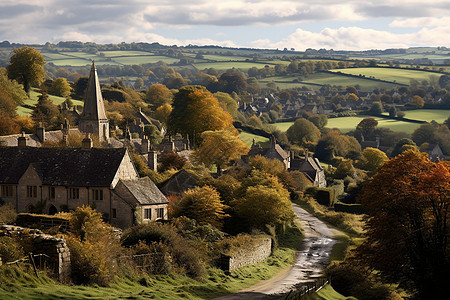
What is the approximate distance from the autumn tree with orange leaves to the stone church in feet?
56.4

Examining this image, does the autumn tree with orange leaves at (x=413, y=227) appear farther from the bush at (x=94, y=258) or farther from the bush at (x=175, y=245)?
the bush at (x=94, y=258)

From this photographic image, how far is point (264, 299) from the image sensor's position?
32.1 metres

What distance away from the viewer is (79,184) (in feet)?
160

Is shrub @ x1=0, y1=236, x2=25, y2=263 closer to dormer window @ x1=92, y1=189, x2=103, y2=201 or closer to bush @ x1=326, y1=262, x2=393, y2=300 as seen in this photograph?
bush @ x1=326, y1=262, x2=393, y2=300

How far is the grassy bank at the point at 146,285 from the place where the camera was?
2414 cm

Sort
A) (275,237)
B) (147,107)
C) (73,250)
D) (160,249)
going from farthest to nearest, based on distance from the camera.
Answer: (147,107) < (275,237) < (160,249) < (73,250)

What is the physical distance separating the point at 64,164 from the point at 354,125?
128 meters

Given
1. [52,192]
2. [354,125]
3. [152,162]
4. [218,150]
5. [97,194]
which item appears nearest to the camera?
[97,194]

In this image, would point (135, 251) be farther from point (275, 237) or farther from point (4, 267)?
point (275, 237)

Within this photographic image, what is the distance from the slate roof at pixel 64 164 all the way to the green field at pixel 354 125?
113947mm

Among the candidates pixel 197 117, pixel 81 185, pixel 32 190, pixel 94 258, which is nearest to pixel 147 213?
pixel 81 185

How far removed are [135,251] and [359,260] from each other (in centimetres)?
1306

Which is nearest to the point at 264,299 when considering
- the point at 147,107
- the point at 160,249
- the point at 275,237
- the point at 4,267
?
the point at 160,249

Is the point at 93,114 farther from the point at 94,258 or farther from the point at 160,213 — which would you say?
the point at 94,258
